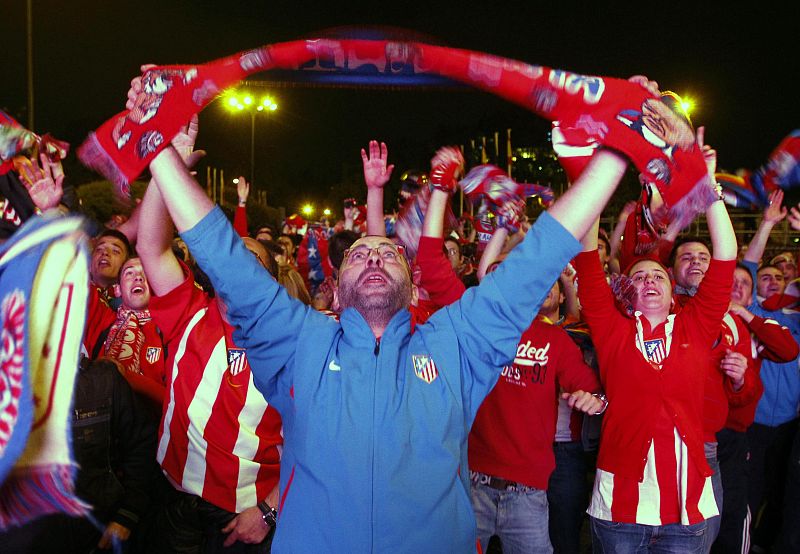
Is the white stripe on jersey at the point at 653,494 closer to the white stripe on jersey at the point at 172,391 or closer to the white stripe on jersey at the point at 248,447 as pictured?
the white stripe on jersey at the point at 248,447

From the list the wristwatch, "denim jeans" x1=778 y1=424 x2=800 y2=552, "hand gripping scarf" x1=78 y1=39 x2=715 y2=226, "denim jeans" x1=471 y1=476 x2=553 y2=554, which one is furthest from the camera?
"denim jeans" x1=778 y1=424 x2=800 y2=552

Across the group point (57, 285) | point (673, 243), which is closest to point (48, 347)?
point (57, 285)

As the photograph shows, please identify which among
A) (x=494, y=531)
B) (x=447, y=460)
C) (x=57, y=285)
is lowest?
(x=494, y=531)

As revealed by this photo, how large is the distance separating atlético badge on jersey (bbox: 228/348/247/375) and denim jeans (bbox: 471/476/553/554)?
4.95 ft

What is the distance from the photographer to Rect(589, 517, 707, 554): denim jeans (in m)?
3.15

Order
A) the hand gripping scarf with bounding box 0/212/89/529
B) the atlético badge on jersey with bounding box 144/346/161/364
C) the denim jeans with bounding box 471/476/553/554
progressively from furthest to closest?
the atlético badge on jersey with bounding box 144/346/161/364, the denim jeans with bounding box 471/476/553/554, the hand gripping scarf with bounding box 0/212/89/529

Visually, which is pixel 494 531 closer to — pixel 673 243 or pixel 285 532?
pixel 285 532

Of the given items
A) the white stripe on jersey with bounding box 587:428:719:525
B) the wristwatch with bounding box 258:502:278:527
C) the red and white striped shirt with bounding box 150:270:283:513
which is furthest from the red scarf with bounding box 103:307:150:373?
the white stripe on jersey with bounding box 587:428:719:525

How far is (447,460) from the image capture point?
2115 mm

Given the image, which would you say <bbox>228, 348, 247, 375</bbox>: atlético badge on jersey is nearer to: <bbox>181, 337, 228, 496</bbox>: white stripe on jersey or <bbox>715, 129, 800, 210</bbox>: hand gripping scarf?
<bbox>181, 337, 228, 496</bbox>: white stripe on jersey

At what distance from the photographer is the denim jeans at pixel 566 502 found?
13.3 ft

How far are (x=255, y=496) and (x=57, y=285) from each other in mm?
1719

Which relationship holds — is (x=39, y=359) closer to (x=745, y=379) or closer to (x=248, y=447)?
(x=248, y=447)

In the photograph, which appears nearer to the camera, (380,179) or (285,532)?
(285,532)
